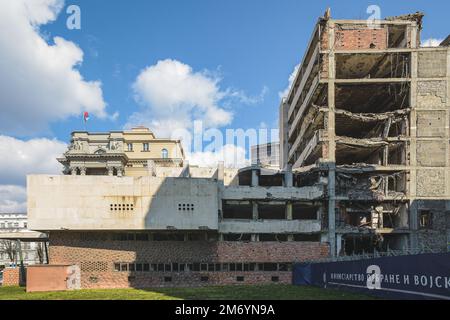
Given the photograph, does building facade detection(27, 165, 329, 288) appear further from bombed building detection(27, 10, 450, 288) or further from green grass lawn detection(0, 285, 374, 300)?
green grass lawn detection(0, 285, 374, 300)

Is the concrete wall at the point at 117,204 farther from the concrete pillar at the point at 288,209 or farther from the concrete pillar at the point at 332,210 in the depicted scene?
the concrete pillar at the point at 332,210

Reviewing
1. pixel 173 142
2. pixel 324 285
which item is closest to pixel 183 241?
pixel 324 285

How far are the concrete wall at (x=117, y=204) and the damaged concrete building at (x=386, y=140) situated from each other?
42.1 ft

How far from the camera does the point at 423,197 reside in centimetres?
4034

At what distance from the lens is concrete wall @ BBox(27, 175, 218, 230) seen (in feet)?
119

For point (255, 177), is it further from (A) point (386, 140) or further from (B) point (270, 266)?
(A) point (386, 140)

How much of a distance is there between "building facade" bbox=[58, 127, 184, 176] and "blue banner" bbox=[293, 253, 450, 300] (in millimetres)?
49893

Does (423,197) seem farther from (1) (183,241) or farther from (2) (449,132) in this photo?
(1) (183,241)

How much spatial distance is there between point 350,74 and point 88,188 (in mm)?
34369

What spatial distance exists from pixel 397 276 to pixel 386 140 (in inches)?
1056

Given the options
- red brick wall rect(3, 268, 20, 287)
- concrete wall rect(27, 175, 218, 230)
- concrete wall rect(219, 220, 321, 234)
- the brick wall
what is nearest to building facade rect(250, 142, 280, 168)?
concrete wall rect(219, 220, 321, 234)

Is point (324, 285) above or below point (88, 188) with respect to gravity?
below

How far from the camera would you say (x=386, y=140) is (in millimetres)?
41812

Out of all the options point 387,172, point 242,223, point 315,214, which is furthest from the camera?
point 315,214
